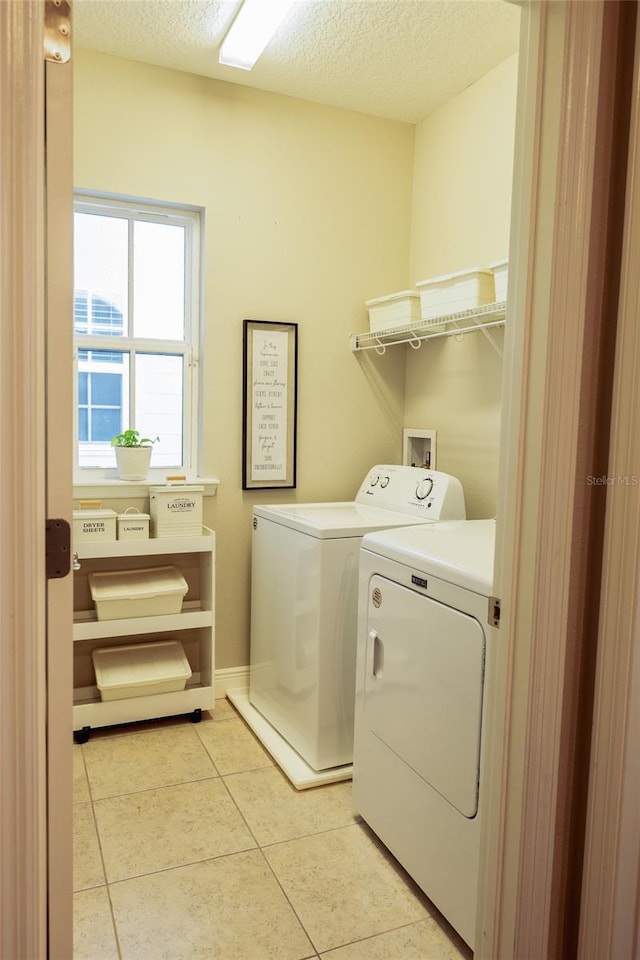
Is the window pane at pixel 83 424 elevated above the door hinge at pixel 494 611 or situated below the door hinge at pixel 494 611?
above

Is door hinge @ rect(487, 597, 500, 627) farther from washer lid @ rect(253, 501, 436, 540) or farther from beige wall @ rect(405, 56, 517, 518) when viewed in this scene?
beige wall @ rect(405, 56, 517, 518)

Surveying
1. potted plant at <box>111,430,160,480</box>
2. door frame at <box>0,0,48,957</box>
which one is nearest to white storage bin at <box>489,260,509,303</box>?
potted plant at <box>111,430,160,480</box>

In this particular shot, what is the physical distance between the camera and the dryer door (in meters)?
1.61

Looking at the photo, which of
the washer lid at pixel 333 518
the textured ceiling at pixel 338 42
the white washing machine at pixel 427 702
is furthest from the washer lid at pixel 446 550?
the textured ceiling at pixel 338 42

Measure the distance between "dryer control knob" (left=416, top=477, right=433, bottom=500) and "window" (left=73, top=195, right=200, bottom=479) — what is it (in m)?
1.01

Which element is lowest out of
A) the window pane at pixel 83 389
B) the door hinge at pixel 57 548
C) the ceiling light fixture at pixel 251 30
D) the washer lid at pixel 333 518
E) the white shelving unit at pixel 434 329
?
the washer lid at pixel 333 518

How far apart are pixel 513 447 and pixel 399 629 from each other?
0.89m

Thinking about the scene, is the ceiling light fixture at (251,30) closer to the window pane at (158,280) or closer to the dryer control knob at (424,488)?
the window pane at (158,280)

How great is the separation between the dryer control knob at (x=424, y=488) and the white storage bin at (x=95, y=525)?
4.03 feet

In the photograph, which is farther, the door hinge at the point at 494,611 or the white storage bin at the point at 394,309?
the white storage bin at the point at 394,309

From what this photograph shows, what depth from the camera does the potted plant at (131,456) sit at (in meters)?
2.83

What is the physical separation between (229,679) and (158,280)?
1819 millimetres

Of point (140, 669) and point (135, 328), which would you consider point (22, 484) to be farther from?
point (135, 328)

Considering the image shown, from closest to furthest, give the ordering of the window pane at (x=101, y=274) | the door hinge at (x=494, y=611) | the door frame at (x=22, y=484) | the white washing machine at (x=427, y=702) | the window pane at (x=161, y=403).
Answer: the door frame at (x=22, y=484) → the door hinge at (x=494, y=611) → the white washing machine at (x=427, y=702) → the window pane at (x=101, y=274) → the window pane at (x=161, y=403)
